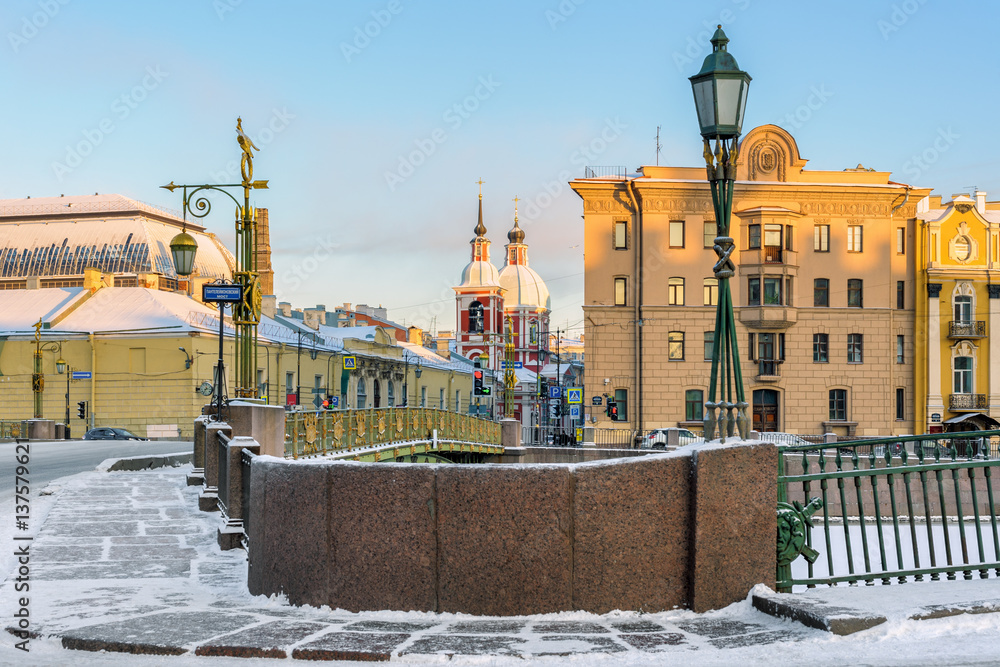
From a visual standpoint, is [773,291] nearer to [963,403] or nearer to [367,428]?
[963,403]

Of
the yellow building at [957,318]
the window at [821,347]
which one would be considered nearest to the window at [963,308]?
the yellow building at [957,318]

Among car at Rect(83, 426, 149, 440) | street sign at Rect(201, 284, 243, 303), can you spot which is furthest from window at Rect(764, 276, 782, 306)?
street sign at Rect(201, 284, 243, 303)

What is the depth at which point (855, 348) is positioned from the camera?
163 ft

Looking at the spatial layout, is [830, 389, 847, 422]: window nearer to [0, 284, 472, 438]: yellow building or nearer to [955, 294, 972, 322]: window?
[955, 294, 972, 322]: window

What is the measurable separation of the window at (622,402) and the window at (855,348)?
1078 cm

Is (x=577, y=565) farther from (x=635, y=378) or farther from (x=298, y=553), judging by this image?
(x=635, y=378)

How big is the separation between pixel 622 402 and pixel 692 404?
3.16 m

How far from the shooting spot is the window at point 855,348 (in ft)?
162

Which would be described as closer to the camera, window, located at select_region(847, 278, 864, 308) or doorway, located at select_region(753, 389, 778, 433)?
doorway, located at select_region(753, 389, 778, 433)

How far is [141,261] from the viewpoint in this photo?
2303 inches

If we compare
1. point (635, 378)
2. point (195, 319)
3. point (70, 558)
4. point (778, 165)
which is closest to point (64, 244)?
point (195, 319)

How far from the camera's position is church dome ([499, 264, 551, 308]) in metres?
119

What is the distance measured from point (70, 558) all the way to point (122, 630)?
355cm

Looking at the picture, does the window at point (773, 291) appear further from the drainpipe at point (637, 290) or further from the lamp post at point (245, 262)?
the lamp post at point (245, 262)
